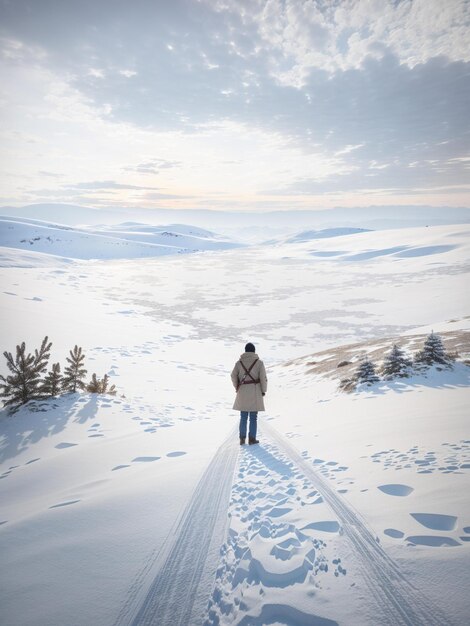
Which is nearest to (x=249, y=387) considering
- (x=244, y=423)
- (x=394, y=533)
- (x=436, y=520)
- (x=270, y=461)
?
(x=244, y=423)

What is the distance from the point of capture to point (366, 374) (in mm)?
8562

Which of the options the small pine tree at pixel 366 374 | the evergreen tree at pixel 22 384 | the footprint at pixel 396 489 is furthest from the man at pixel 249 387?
the evergreen tree at pixel 22 384

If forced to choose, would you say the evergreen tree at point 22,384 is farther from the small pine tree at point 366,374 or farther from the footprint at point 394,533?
the small pine tree at point 366,374

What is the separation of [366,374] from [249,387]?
439cm

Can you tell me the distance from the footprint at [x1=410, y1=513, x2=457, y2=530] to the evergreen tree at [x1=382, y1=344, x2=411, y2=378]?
573 centimetres

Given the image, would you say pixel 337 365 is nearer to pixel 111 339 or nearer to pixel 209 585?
pixel 209 585

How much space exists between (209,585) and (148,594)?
1.64 ft

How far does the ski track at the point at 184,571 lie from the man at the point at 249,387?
196 cm

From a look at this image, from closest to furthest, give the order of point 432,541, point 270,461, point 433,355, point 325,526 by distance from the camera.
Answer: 1. point 432,541
2. point 325,526
3. point 270,461
4. point 433,355

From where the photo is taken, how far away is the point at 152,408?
868cm

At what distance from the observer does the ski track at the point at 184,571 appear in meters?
2.36

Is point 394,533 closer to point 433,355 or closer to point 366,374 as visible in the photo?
→ point 366,374

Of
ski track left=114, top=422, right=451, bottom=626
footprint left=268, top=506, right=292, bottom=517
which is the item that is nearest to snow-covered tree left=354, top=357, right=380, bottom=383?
ski track left=114, top=422, right=451, bottom=626

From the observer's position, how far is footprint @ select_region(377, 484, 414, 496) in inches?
137
